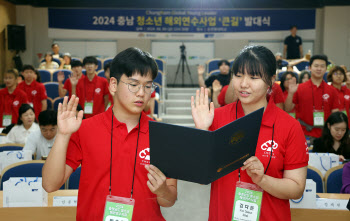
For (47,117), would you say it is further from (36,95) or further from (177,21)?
(177,21)

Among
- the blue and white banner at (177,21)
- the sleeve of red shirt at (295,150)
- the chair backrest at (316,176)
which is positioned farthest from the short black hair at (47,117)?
the blue and white banner at (177,21)

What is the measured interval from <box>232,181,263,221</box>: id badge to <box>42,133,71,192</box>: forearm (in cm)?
65

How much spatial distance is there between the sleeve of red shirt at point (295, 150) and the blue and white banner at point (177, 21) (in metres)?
10.7

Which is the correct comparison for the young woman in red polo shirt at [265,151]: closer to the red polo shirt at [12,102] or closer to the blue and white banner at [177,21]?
the red polo shirt at [12,102]

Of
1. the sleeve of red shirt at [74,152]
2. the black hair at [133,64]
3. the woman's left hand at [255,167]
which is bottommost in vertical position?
the woman's left hand at [255,167]

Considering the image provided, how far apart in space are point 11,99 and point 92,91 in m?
1.16

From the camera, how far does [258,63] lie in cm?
160

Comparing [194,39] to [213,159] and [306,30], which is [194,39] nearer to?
[306,30]

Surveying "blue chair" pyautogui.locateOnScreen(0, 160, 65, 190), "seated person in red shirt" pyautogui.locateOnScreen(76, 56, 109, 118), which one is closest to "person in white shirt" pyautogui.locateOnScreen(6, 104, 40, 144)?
"seated person in red shirt" pyautogui.locateOnScreen(76, 56, 109, 118)

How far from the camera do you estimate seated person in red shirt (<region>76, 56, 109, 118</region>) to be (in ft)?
18.6

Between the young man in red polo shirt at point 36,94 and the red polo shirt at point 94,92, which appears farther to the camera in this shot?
the young man in red polo shirt at point 36,94

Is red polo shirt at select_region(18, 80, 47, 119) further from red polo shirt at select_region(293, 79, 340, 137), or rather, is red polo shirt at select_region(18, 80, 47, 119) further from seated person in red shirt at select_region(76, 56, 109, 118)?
red polo shirt at select_region(293, 79, 340, 137)

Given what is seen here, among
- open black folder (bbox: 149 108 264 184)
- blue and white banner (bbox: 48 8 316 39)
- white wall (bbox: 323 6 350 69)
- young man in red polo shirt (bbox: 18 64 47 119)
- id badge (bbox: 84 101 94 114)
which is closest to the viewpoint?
open black folder (bbox: 149 108 264 184)

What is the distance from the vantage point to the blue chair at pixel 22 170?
9.99 feet
